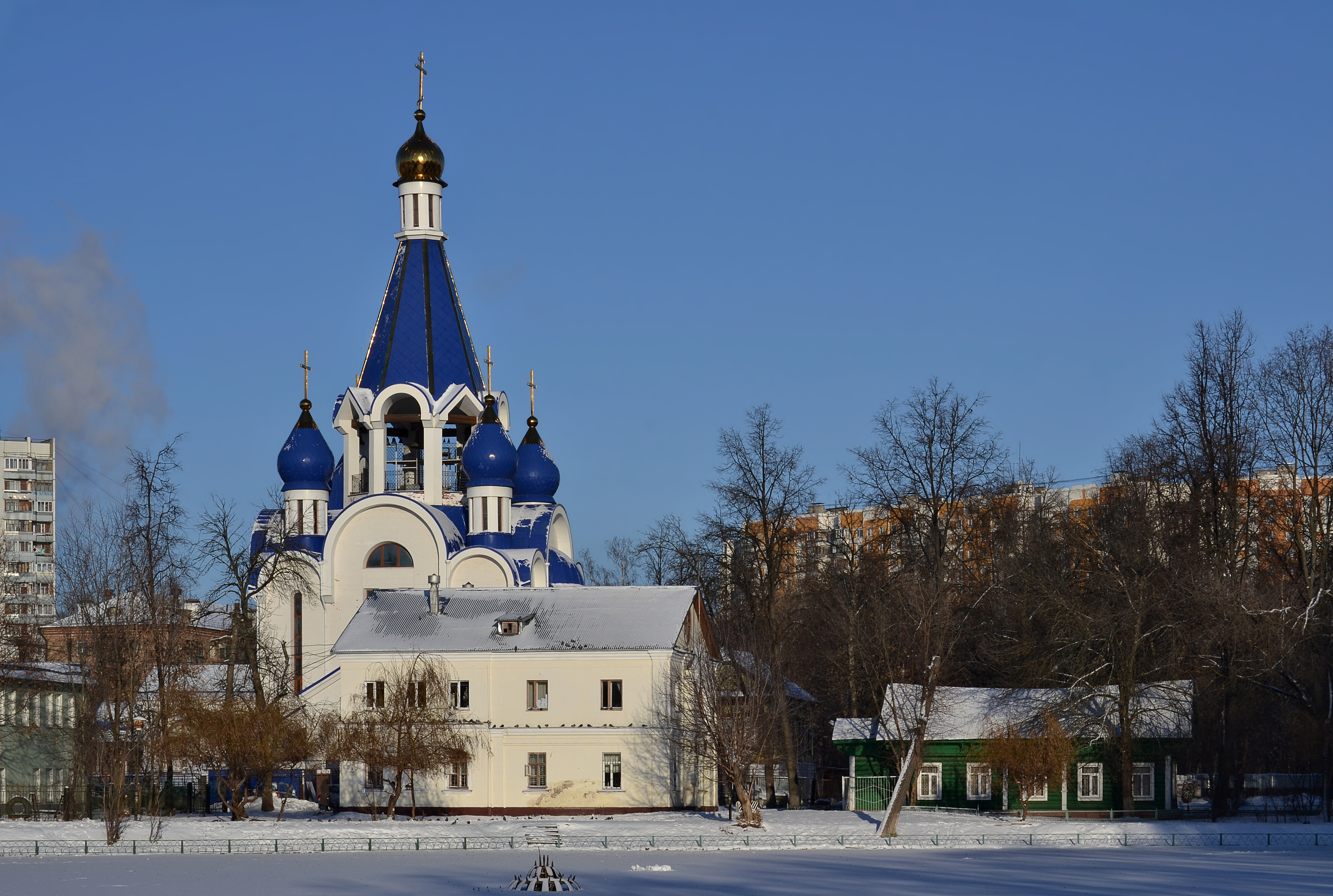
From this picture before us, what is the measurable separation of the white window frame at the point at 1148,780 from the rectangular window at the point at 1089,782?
0.72m

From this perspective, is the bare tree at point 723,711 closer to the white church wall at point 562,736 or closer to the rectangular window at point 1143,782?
the white church wall at point 562,736

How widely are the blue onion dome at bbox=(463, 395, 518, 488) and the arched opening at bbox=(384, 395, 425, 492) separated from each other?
1.67m

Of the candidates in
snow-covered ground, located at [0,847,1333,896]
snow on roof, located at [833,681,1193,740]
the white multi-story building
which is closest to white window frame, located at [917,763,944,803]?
snow on roof, located at [833,681,1193,740]

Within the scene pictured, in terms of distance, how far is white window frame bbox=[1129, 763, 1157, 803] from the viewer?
3725cm

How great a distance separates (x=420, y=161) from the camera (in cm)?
5047

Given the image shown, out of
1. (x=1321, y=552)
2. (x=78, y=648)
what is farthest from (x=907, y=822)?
(x=78, y=648)

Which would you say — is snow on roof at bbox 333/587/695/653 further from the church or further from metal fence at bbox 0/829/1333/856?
metal fence at bbox 0/829/1333/856

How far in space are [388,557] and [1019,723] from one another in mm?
18143

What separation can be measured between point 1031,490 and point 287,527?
23.3 meters

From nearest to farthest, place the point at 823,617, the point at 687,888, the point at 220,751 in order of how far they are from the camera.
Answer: the point at 687,888
the point at 220,751
the point at 823,617

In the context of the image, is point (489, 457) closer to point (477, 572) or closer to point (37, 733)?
point (477, 572)

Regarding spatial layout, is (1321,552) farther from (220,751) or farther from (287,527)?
(287,527)

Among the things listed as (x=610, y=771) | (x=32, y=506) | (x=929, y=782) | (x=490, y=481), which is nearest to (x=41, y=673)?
(x=490, y=481)

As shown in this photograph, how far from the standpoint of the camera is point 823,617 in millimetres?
47406
